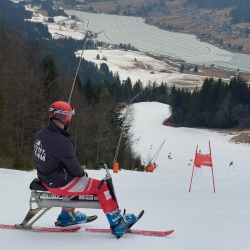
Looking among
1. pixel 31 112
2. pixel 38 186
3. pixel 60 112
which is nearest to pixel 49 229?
pixel 38 186

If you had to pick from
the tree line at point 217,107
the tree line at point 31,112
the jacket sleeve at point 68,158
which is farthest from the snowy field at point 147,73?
the jacket sleeve at point 68,158

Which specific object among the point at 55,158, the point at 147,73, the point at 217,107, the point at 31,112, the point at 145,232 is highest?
the point at 55,158

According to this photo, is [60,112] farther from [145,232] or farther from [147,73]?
[147,73]

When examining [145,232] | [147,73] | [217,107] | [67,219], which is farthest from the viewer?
[147,73]

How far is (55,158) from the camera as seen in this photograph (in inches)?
229

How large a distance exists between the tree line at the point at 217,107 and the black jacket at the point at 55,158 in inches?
3411

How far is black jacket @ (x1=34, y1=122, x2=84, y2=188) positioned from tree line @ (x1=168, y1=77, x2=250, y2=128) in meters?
86.6

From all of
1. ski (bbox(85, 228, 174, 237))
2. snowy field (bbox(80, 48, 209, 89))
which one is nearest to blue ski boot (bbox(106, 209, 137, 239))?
ski (bbox(85, 228, 174, 237))

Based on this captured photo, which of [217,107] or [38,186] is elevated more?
[38,186]

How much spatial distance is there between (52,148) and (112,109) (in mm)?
46328

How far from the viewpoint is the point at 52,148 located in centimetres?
578

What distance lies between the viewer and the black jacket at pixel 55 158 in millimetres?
5758

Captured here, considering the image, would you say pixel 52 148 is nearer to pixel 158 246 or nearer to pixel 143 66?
pixel 158 246

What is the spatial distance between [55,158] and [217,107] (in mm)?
90994
